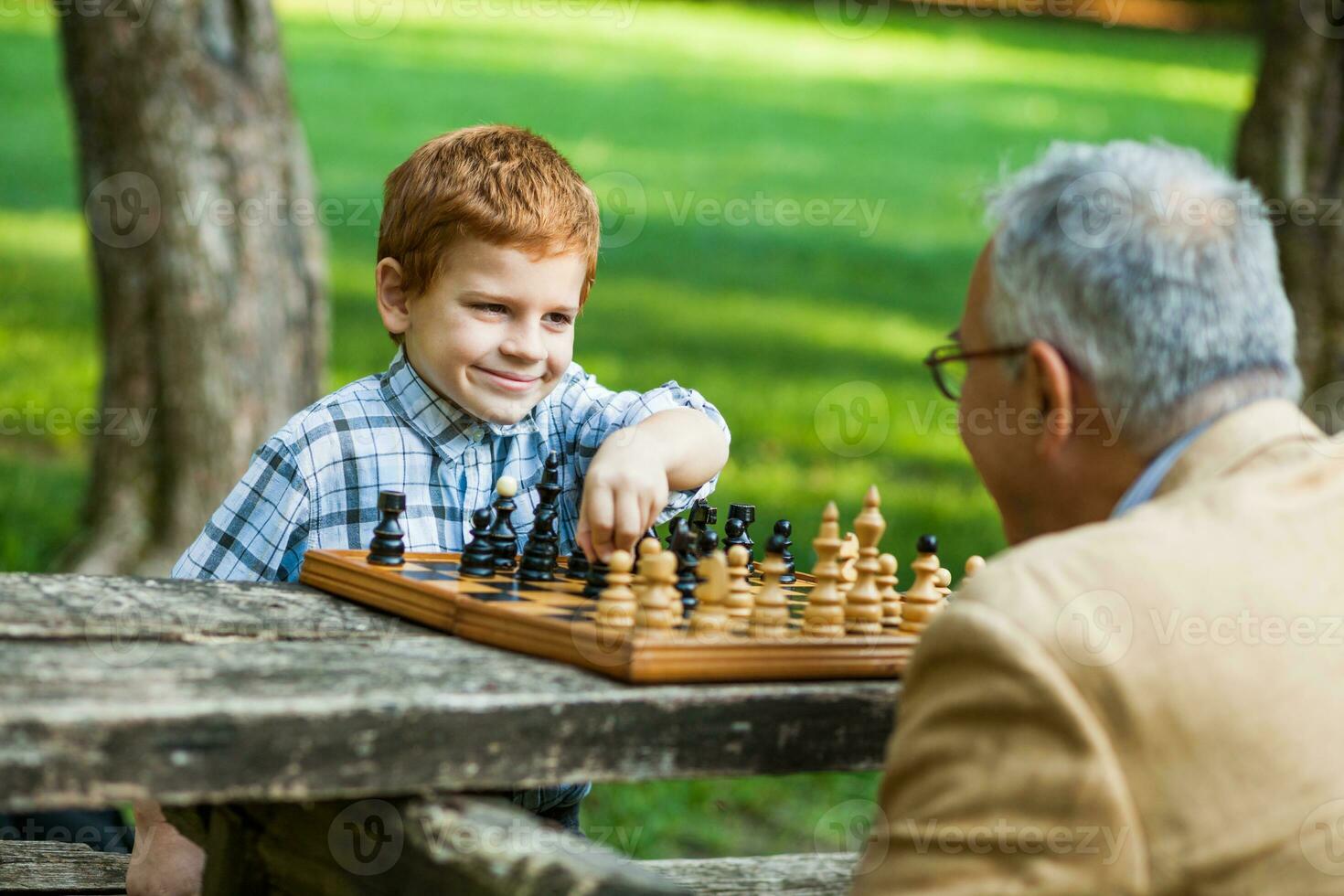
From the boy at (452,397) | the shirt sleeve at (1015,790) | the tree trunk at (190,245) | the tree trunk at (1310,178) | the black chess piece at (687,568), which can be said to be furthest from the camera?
the tree trunk at (1310,178)

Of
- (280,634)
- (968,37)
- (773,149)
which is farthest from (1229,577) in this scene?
(968,37)

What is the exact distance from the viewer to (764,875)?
303 cm

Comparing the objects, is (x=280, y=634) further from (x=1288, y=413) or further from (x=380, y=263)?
(x=1288, y=413)

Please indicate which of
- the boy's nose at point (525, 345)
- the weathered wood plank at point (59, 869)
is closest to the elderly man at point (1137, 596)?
the boy's nose at point (525, 345)

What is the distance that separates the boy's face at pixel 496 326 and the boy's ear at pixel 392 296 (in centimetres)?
5

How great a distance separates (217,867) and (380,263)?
4.06 feet

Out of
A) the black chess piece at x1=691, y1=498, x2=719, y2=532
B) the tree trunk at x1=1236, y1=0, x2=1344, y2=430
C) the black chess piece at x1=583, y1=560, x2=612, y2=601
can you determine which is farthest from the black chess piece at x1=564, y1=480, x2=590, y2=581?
the tree trunk at x1=1236, y1=0, x2=1344, y2=430

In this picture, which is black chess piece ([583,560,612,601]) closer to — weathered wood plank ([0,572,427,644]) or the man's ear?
weathered wood plank ([0,572,427,644])

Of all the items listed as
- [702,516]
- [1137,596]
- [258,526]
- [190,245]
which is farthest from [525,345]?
Result: [190,245]

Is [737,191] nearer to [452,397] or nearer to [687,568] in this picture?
[452,397]

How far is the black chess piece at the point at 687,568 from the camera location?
249 cm

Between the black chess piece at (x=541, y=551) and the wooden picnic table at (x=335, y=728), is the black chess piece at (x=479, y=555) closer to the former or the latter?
the black chess piece at (x=541, y=551)

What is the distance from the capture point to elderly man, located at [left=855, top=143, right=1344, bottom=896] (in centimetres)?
166

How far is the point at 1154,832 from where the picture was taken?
65.9 inches
